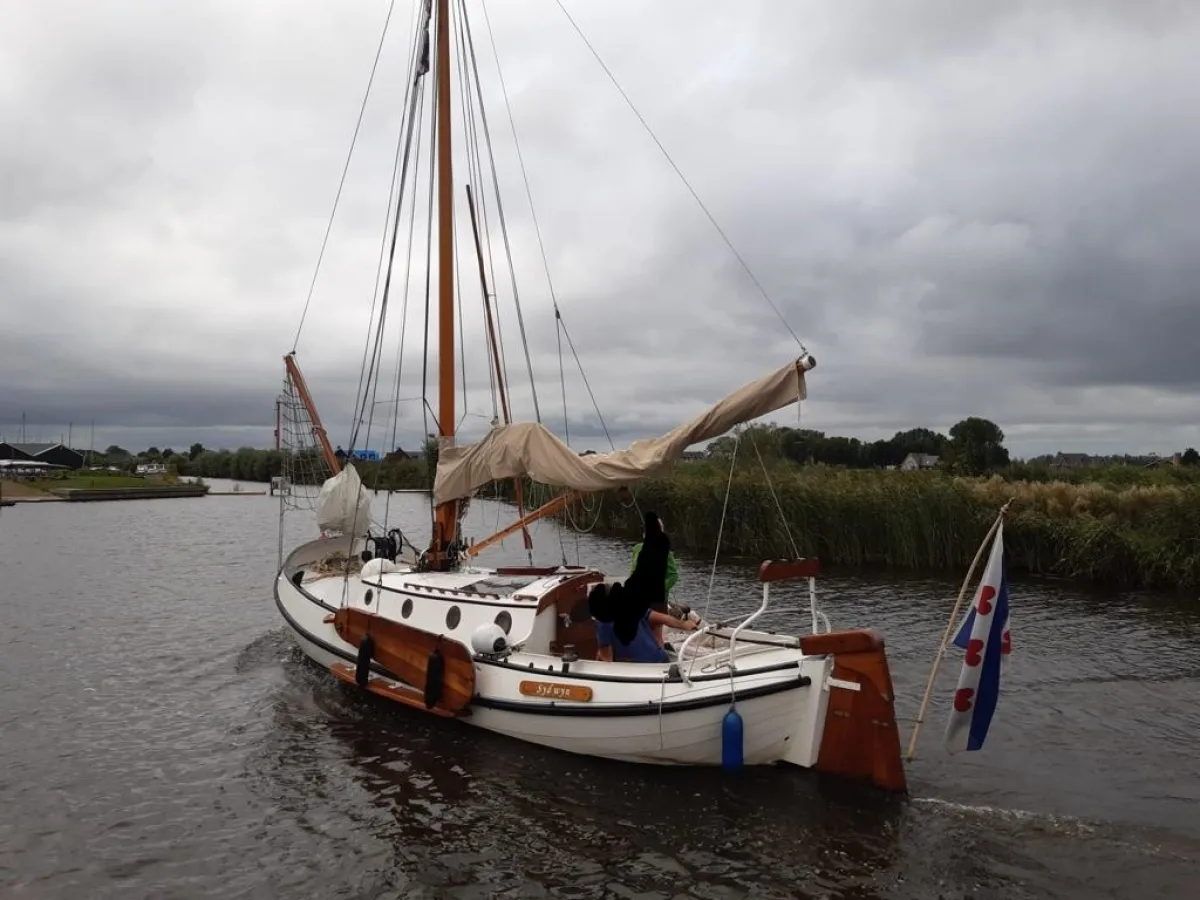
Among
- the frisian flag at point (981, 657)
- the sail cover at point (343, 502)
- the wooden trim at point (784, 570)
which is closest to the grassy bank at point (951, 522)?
the sail cover at point (343, 502)

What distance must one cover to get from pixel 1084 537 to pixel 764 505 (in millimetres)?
9580

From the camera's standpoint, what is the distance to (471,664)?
10.8m

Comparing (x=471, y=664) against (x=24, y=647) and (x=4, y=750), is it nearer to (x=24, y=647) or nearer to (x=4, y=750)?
(x=4, y=750)

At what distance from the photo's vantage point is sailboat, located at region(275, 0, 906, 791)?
896 cm

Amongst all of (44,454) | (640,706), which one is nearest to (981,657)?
(640,706)

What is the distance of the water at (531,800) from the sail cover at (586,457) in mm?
3715

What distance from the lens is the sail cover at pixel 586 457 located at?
390 inches

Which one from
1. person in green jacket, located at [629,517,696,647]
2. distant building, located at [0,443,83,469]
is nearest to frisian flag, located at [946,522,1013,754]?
person in green jacket, located at [629,517,696,647]

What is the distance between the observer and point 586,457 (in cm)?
1198

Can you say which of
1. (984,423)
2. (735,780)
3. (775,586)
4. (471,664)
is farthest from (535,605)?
(984,423)

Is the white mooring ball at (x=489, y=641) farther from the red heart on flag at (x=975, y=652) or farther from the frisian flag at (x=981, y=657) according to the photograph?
the red heart on flag at (x=975, y=652)

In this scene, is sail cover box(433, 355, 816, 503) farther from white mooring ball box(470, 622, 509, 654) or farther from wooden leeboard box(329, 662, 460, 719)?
wooden leeboard box(329, 662, 460, 719)

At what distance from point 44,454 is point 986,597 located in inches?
6178

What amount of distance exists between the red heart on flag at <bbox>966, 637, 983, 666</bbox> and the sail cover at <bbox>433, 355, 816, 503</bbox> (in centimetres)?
329
